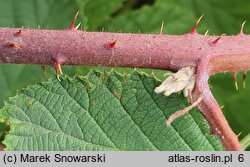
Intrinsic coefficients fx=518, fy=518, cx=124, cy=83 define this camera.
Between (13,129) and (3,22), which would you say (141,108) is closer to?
(13,129)

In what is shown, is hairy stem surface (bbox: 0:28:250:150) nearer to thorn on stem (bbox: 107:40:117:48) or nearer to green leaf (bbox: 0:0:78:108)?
thorn on stem (bbox: 107:40:117:48)

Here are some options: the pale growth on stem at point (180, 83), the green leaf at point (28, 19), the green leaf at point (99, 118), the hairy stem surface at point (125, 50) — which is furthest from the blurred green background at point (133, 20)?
the pale growth on stem at point (180, 83)

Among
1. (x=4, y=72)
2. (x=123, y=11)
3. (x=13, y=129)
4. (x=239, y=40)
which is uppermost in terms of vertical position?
(x=123, y=11)

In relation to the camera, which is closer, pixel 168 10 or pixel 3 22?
pixel 3 22

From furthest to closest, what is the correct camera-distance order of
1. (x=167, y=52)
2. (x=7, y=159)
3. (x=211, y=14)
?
(x=211, y=14) < (x=7, y=159) < (x=167, y=52)

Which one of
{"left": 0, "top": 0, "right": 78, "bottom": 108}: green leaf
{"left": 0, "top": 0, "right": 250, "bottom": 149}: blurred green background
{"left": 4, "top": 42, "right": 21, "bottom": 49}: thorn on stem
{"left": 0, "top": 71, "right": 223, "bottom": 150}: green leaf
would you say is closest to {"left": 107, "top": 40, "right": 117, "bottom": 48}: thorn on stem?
{"left": 0, "top": 71, "right": 223, "bottom": 150}: green leaf

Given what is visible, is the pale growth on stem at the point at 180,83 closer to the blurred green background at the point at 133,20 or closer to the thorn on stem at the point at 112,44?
the thorn on stem at the point at 112,44

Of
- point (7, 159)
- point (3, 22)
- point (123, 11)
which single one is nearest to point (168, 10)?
point (123, 11)
